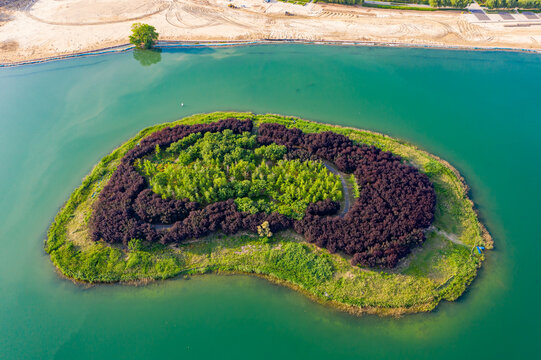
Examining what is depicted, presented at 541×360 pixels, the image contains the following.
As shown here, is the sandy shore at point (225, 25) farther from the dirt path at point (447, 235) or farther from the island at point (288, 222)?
the dirt path at point (447, 235)

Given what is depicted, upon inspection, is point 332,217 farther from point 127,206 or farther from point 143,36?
point 143,36

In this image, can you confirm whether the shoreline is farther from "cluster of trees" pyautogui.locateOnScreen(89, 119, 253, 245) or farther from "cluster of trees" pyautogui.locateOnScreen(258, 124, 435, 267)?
"cluster of trees" pyautogui.locateOnScreen(258, 124, 435, 267)

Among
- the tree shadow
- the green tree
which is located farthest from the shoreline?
the green tree

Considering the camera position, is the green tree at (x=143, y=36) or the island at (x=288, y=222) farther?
the green tree at (x=143, y=36)

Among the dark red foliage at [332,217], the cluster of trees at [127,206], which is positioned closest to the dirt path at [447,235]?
the dark red foliage at [332,217]

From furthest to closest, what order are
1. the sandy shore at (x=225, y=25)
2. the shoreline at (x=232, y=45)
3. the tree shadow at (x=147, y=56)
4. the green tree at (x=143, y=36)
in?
the sandy shore at (x=225, y=25), the tree shadow at (x=147, y=56), the shoreline at (x=232, y=45), the green tree at (x=143, y=36)

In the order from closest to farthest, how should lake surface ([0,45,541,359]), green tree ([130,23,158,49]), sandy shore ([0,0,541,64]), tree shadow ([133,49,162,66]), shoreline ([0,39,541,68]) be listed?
lake surface ([0,45,541,359]), green tree ([130,23,158,49]), shoreline ([0,39,541,68]), tree shadow ([133,49,162,66]), sandy shore ([0,0,541,64])

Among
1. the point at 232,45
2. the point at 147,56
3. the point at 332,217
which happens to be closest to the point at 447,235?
the point at 332,217
